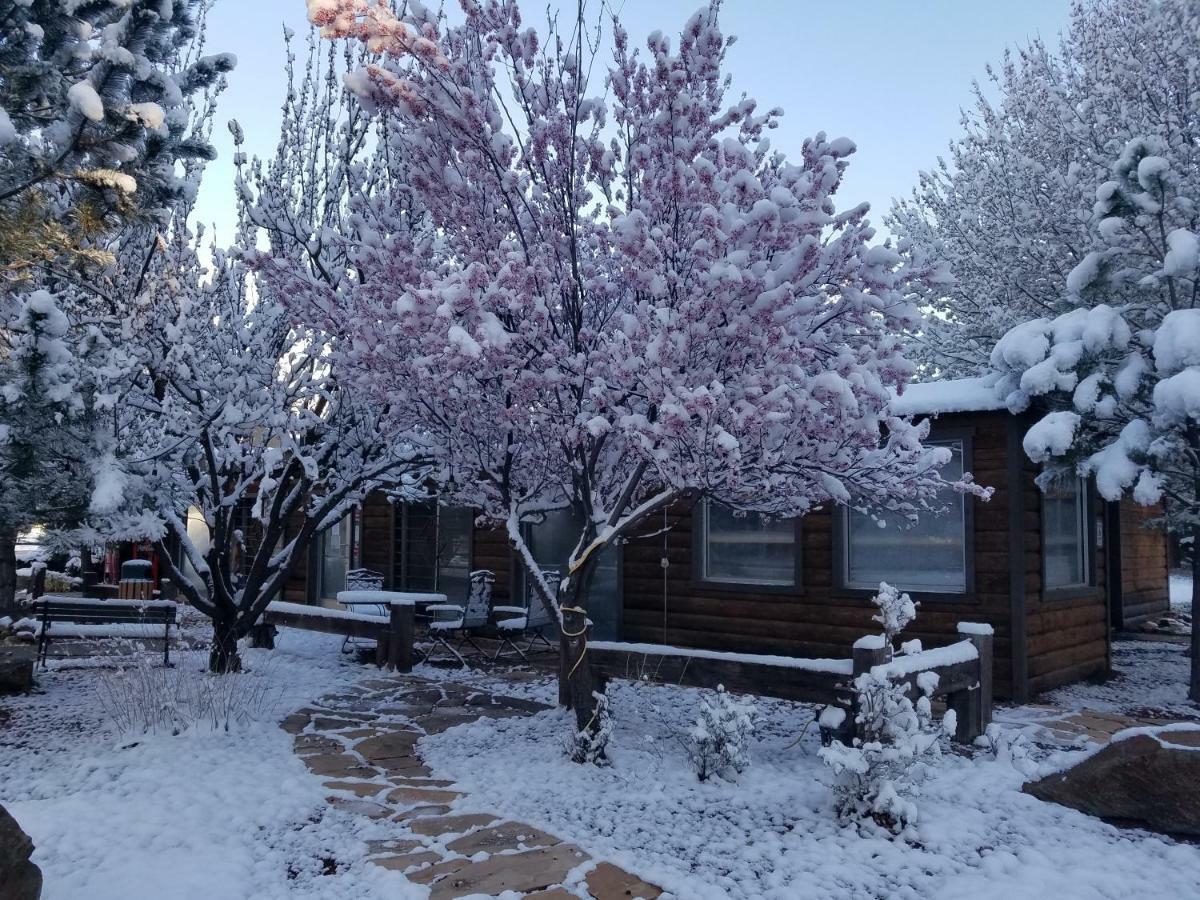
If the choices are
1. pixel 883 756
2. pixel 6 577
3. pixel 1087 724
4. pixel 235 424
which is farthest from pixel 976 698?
pixel 6 577

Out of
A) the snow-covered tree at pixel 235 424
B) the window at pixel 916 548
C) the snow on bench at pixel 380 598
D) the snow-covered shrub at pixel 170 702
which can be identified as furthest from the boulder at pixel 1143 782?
the snow on bench at pixel 380 598

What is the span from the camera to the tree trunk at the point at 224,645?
313 inches

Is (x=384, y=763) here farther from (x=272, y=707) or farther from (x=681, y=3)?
(x=681, y=3)

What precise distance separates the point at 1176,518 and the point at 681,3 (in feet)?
20.9

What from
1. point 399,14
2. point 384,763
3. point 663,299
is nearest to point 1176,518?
point 663,299

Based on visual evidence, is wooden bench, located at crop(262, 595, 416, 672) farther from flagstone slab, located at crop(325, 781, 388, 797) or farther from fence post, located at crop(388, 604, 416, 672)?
flagstone slab, located at crop(325, 781, 388, 797)

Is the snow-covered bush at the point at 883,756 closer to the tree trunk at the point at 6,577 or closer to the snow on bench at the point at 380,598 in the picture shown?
the snow on bench at the point at 380,598

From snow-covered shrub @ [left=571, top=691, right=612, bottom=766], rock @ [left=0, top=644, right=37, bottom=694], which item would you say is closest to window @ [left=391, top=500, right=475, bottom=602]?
rock @ [left=0, top=644, right=37, bottom=694]

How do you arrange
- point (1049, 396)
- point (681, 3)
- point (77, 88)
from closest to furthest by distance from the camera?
1. point (77, 88)
2. point (681, 3)
3. point (1049, 396)

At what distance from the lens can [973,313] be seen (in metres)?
15.1

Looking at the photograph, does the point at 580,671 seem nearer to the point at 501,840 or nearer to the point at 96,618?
the point at 501,840

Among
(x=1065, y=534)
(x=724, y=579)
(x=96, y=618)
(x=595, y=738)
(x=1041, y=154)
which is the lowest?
(x=595, y=738)

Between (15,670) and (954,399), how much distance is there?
8.78 meters

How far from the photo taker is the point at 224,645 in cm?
796
